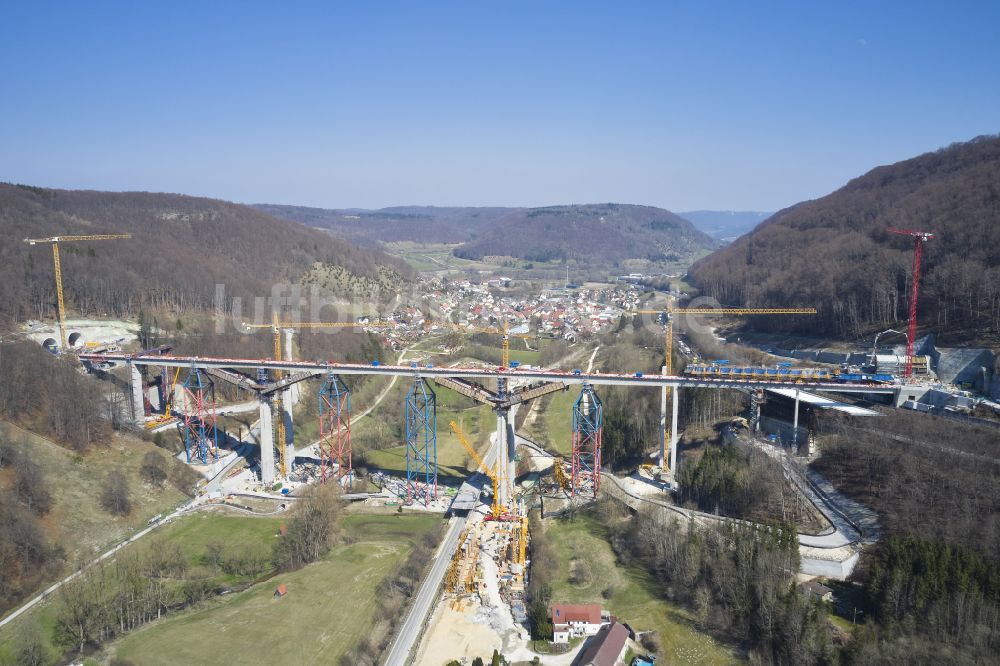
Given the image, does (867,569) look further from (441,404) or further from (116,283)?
(116,283)

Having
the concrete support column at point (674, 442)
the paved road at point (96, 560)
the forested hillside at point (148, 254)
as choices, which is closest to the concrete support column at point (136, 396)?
the paved road at point (96, 560)

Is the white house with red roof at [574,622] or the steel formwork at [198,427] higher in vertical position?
the steel formwork at [198,427]

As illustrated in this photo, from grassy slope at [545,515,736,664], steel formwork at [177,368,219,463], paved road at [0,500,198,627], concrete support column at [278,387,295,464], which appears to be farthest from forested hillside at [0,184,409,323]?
grassy slope at [545,515,736,664]

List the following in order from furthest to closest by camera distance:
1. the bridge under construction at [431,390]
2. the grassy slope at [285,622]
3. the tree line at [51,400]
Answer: the tree line at [51,400], the bridge under construction at [431,390], the grassy slope at [285,622]

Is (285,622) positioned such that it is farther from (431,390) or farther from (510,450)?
(431,390)

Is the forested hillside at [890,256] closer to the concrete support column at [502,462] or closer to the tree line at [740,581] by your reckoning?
the tree line at [740,581]

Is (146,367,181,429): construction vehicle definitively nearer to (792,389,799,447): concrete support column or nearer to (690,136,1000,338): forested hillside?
(792,389,799,447): concrete support column

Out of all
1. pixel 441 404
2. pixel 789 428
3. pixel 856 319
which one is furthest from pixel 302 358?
pixel 856 319
